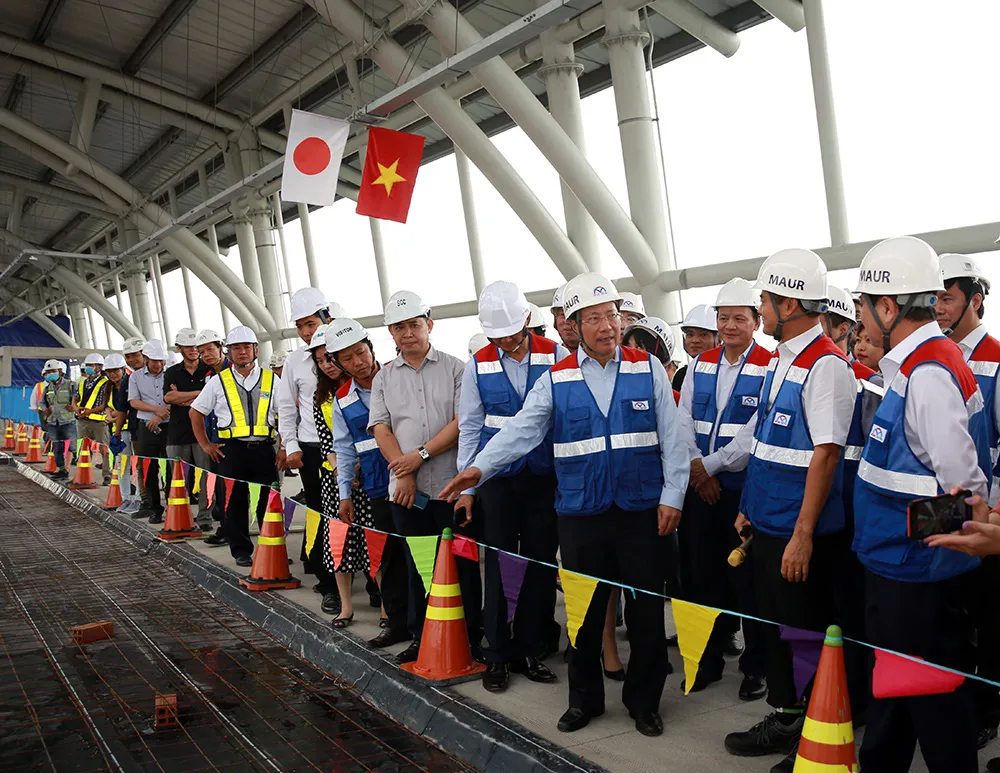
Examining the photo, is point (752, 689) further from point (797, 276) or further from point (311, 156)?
point (311, 156)

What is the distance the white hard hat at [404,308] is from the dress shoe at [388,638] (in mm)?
1741

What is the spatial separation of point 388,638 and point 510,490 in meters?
1.22

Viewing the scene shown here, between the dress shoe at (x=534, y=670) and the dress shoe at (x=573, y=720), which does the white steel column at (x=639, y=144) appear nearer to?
the dress shoe at (x=534, y=670)

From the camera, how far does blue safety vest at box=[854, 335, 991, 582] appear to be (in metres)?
2.77

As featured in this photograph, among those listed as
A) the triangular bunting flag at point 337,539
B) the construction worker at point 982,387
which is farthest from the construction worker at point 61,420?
the construction worker at point 982,387

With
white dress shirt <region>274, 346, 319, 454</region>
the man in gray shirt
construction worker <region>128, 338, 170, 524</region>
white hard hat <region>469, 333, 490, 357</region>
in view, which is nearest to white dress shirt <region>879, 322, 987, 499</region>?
the man in gray shirt

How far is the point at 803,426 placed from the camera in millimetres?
3377

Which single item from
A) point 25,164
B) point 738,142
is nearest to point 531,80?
point 738,142

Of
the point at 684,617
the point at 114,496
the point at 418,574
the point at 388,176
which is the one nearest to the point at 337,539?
the point at 418,574

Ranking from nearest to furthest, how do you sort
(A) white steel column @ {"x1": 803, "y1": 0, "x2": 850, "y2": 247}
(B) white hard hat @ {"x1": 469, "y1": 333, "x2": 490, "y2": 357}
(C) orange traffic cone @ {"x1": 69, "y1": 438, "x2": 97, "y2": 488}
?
(A) white steel column @ {"x1": 803, "y1": 0, "x2": 850, "y2": 247} < (B) white hard hat @ {"x1": 469, "y1": 333, "x2": 490, "y2": 357} < (C) orange traffic cone @ {"x1": 69, "y1": 438, "x2": 97, "y2": 488}

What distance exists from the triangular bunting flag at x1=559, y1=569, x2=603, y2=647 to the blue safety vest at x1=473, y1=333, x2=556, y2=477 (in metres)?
0.79

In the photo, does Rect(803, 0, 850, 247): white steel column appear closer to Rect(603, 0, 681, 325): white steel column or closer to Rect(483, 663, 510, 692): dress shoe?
Rect(603, 0, 681, 325): white steel column

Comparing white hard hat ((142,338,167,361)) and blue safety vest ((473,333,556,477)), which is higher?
white hard hat ((142,338,167,361))

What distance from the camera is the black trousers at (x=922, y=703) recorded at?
2670 millimetres
